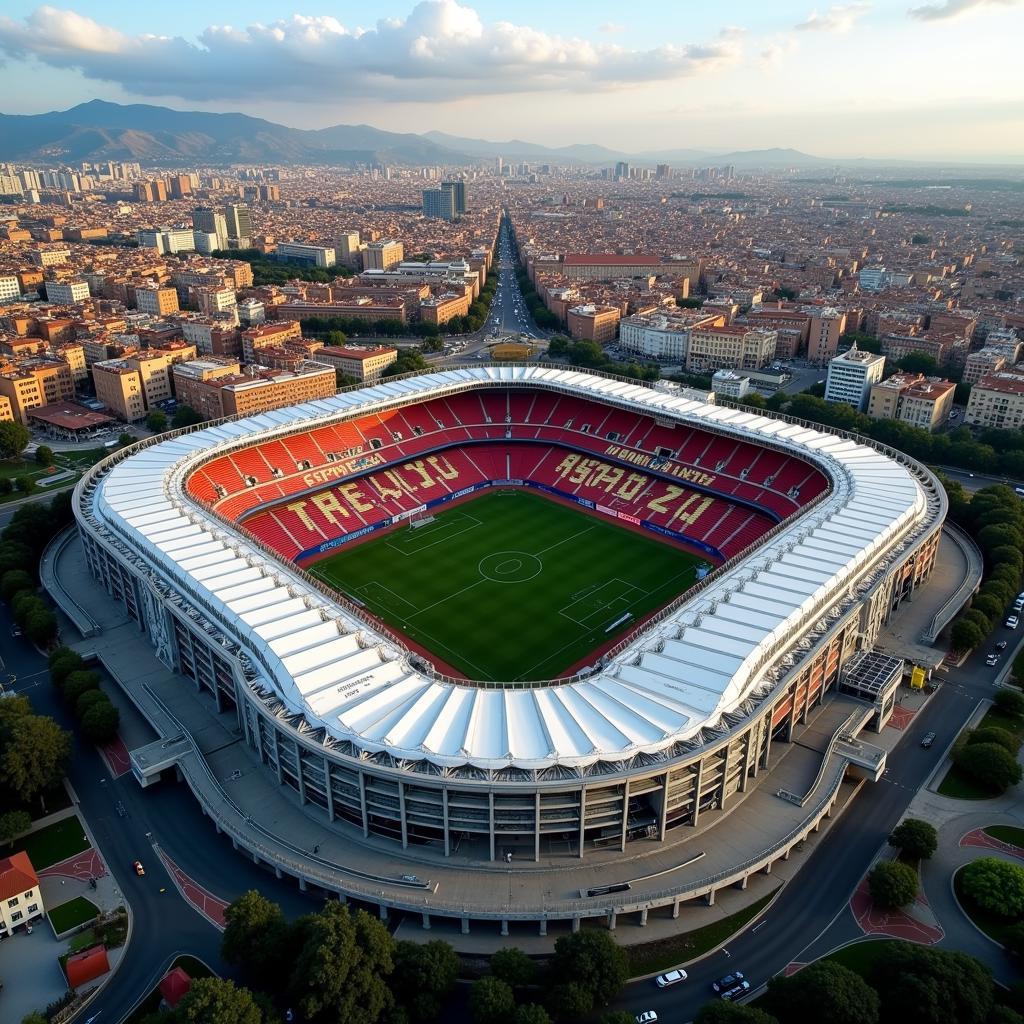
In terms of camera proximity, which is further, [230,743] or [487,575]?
[487,575]

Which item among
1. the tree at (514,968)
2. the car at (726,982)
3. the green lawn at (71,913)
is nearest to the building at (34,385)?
the green lawn at (71,913)

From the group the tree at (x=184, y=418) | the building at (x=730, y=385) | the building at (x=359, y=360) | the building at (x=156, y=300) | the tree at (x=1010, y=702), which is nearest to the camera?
the tree at (x=1010, y=702)

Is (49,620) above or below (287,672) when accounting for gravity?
below

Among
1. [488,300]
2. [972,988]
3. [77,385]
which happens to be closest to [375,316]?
[488,300]

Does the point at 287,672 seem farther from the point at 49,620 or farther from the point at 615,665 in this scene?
the point at 49,620

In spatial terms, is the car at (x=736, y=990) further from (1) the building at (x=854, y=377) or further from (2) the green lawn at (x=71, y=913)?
(1) the building at (x=854, y=377)

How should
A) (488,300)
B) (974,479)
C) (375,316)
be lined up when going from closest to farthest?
(974,479)
(375,316)
(488,300)

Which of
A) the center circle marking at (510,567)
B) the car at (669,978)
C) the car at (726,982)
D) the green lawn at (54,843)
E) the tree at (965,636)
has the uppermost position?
the tree at (965,636)

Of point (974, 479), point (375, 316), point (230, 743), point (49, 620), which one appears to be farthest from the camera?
point (375, 316)
